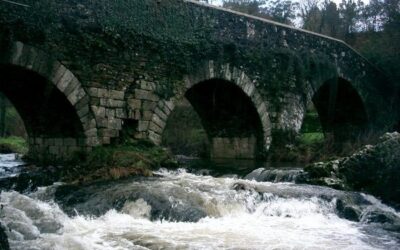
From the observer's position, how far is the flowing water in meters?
5.74

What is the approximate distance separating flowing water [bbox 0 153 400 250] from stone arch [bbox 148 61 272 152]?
8.59ft

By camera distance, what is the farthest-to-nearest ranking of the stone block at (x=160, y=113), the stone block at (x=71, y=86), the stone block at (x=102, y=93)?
the stone block at (x=160, y=113) < the stone block at (x=102, y=93) < the stone block at (x=71, y=86)

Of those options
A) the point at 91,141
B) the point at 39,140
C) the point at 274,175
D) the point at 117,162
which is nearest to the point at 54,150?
the point at 39,140

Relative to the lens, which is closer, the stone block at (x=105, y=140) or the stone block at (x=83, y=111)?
the stone block at (x=83, y=111)

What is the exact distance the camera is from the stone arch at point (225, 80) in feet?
39.4

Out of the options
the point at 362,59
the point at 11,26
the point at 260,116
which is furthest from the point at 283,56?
the point at 11,26

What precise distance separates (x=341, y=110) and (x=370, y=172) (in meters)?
11.0

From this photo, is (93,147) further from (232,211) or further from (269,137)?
(269,137)

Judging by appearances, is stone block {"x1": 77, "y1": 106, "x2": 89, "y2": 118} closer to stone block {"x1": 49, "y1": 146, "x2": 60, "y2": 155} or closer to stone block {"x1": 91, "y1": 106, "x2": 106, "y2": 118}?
stone block {"x1": 91, "y1": 106, "x2": 106, "y2": 118}

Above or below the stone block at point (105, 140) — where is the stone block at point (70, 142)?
below

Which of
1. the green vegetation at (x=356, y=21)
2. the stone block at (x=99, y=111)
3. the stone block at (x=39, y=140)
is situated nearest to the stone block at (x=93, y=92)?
the stone block at (x=99, y=111)

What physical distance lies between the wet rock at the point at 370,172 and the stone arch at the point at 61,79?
4795 millimetres

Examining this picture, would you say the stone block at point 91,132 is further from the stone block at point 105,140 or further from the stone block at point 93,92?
the stone block at point 93,92

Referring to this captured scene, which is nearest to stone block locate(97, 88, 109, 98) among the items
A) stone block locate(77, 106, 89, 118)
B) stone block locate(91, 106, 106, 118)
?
stone block locate(91, 106, 106, 118)
